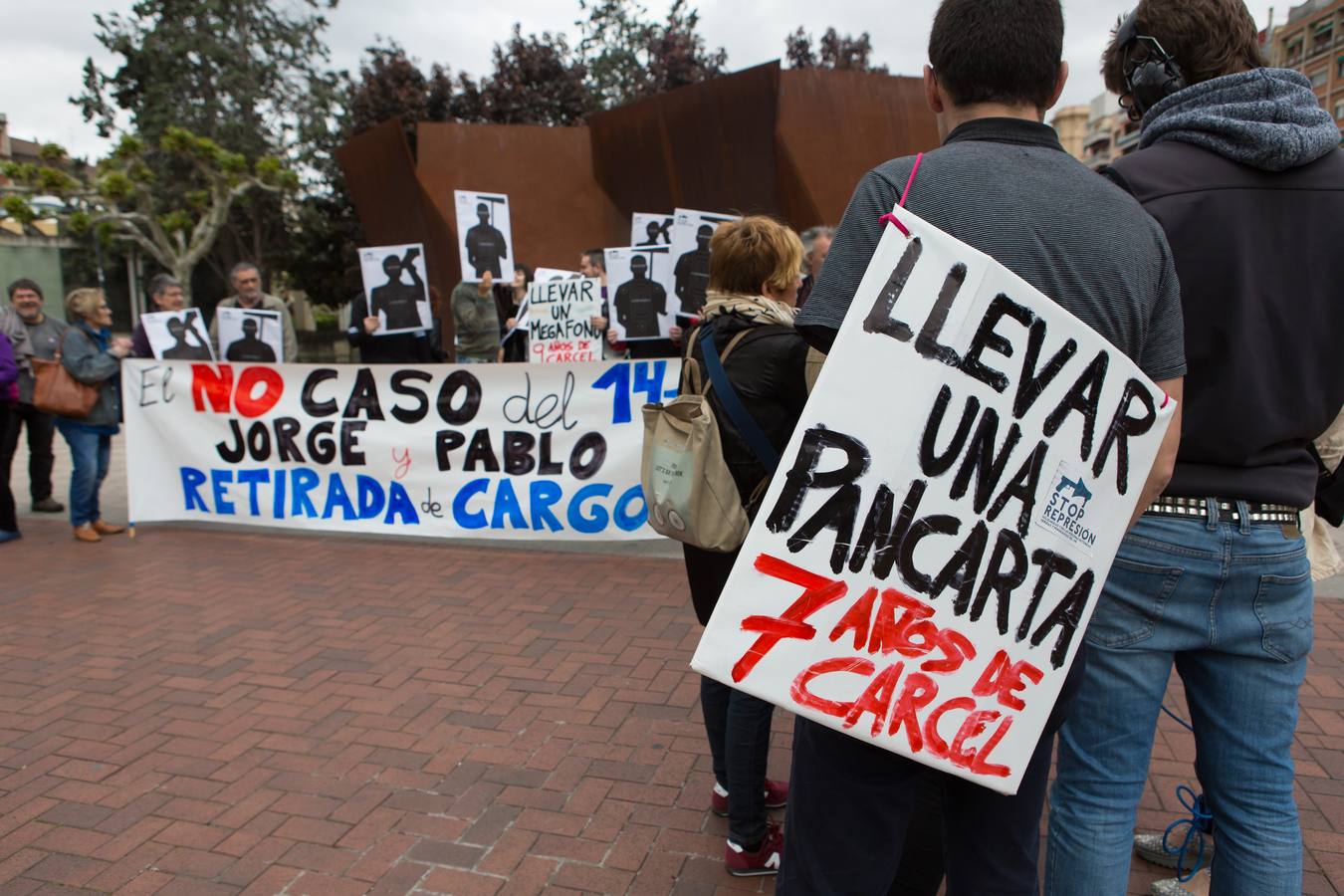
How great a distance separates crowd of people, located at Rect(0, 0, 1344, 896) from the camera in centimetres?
143

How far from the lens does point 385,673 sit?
404 cm

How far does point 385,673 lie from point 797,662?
121 inches

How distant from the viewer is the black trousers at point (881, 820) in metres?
1.51

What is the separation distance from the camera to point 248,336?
6.85 metres

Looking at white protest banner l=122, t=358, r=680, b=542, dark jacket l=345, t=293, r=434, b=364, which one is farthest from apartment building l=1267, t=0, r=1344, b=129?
white protest banner l=122, t=358, r=680, b=542

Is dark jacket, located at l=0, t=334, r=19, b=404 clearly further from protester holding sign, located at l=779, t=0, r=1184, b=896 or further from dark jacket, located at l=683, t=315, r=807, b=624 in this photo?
protester holding sign, located at l=779, t=0, r=1184, b=896

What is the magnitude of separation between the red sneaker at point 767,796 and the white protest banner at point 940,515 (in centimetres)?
151

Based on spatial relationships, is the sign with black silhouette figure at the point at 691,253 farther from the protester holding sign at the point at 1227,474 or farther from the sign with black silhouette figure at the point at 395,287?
the protester holding sign at the point at 1227,474

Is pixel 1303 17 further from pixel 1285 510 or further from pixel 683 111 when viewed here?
pixel 1285 510

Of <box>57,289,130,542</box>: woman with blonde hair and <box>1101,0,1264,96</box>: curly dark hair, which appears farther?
<box>57,289,130,542</box>: woman with blonde hair

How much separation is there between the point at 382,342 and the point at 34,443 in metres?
2.75

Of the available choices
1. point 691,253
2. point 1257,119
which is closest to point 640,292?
point 691,253

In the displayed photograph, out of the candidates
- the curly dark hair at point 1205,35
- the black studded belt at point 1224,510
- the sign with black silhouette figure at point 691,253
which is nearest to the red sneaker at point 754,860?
the black studded belt at point 1224,510

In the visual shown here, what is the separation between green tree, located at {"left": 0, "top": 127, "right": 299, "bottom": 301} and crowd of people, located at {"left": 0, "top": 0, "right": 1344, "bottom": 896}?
81.7 feet
